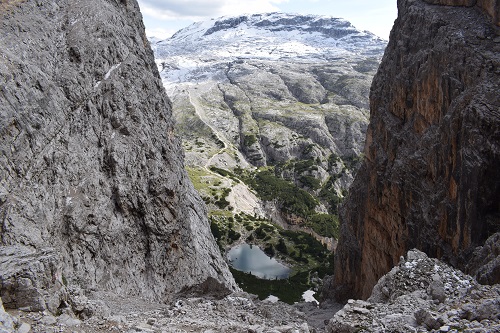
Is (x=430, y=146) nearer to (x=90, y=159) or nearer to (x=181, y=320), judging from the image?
(x=181, y=320)

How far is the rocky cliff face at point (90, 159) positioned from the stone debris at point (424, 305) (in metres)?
13.6

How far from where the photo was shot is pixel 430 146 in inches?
1453

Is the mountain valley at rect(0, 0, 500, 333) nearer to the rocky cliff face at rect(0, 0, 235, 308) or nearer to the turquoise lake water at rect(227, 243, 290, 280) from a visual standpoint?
the rocky cliff face at rect(0, 0, 235, 308)

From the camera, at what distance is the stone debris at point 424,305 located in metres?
13.2

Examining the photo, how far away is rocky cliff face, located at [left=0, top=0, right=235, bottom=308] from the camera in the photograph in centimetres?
2658

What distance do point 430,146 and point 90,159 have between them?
31302 millimetres

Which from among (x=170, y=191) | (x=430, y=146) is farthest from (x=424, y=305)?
(x=170, y=191)

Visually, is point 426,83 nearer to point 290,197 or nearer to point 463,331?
point 463,331

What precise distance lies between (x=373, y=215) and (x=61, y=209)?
3679 centimetres

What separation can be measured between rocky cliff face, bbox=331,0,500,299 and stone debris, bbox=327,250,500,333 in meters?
9.06

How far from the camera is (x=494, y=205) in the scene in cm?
2727

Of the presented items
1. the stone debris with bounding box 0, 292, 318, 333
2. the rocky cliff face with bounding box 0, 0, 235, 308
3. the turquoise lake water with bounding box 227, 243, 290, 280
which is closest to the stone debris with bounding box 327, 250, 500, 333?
the stone debris with bounding box 0, 292, 318, 333

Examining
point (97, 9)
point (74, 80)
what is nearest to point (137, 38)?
point (97, 9)

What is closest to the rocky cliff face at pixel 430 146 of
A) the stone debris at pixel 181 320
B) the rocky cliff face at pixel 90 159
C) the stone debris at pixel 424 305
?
the stone debris at pixel 424 305
